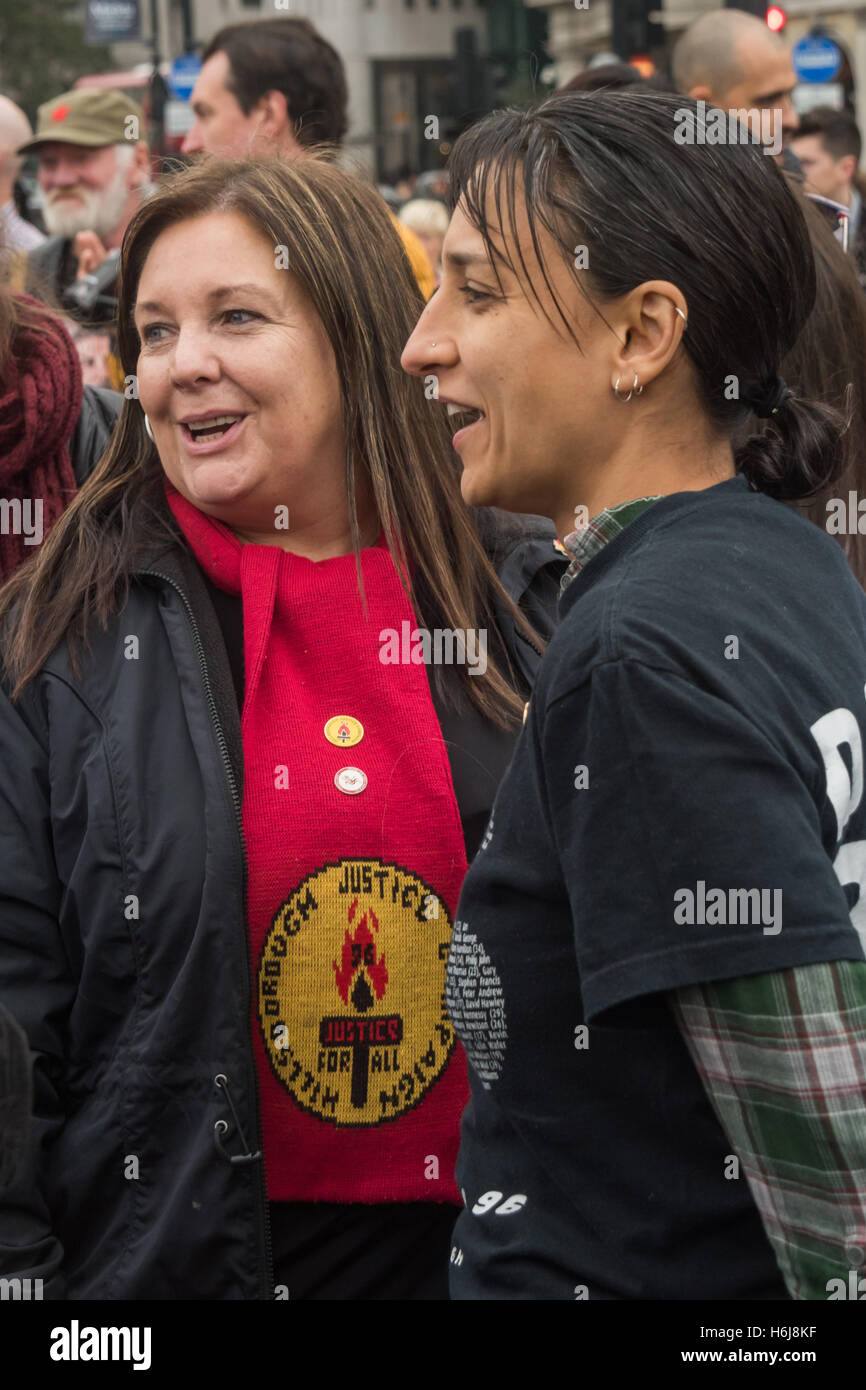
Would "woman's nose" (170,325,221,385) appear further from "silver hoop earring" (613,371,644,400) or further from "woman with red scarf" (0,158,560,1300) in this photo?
"silver hoop earring" (613,371,644,400)

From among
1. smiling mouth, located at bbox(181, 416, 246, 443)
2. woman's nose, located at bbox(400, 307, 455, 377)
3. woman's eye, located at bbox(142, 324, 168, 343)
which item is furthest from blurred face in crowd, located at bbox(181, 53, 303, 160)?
woman's nose, located at bbox(400, 307, 455, 377)

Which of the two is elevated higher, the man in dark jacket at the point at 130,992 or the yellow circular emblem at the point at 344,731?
the yellow circular emblem at the point at 344,731

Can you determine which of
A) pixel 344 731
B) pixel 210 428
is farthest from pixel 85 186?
pixel 344 731

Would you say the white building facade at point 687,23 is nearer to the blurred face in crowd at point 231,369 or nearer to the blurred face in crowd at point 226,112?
the blurred face in crowd at point 226,112

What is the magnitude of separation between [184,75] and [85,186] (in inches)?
642

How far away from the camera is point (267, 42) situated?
5.34 meters

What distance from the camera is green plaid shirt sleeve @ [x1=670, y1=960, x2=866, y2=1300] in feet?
4.62

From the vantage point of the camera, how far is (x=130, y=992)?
7.35 feet

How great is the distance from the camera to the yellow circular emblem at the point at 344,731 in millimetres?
2467

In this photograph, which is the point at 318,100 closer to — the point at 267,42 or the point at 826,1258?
the point at 267,42

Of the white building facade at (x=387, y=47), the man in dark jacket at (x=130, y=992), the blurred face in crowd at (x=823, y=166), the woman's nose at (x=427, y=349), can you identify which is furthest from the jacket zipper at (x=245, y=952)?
the white building facade at (x=387, y=47)

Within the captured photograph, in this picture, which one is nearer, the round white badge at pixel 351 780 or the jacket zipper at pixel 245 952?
the jacket zipper at pixel 245 952

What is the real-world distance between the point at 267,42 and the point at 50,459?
108 inches

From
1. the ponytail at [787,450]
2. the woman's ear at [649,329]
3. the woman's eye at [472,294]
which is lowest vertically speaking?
the ponytail at [787,450]
